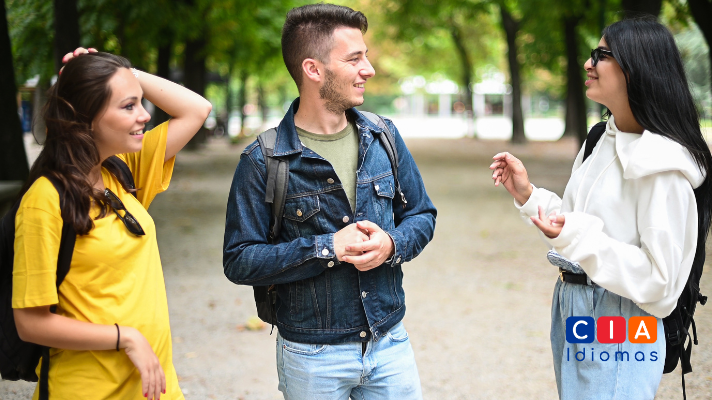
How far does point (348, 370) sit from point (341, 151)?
0.80m

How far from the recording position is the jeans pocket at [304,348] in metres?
2.52

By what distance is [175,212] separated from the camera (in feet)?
42.3

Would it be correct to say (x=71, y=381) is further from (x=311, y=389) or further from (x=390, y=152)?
(x=390, y=152)

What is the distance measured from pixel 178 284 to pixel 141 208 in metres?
5.62

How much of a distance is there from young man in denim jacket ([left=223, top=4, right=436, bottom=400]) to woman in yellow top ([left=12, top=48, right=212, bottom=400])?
15.0 inches

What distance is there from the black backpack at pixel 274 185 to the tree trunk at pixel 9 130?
26.0ft

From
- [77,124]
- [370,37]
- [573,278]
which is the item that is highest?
[370,37]

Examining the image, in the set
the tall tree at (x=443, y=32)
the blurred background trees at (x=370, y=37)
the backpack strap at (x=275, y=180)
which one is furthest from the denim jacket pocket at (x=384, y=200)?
the tall tree at (x=443, y=32)

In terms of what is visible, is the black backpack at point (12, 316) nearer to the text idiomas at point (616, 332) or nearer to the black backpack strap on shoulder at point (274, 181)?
the black backpack strap on shoulder at point (274, 181)

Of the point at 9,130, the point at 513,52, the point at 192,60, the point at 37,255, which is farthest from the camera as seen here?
the point at 513,52

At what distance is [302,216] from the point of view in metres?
2.52

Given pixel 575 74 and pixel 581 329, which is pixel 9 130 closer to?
pixel 581 329

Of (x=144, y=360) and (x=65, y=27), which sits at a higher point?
(x=65, y=27)

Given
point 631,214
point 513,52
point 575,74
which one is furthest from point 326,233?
point 513,52
